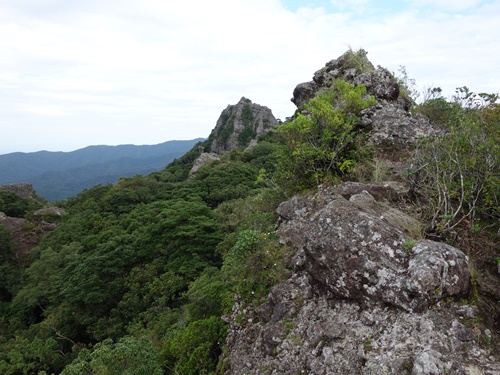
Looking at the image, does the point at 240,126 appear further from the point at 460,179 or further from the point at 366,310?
the point at 366,310

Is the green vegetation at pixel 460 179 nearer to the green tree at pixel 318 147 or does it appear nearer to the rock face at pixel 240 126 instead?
the green tree at pixel 318 147

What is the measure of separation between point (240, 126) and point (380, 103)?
85012mm

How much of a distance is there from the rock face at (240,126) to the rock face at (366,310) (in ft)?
273

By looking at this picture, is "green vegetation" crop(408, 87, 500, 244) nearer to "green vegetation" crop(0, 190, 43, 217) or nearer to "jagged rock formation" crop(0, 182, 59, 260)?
"jagged rock formation" crop(0, 182, 59, 260)

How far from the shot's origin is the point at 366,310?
391 centimetres

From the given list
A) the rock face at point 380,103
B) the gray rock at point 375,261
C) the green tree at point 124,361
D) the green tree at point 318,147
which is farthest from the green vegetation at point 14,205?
the gray rock at point 375,261

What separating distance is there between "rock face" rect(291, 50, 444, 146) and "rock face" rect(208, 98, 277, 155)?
246 feet

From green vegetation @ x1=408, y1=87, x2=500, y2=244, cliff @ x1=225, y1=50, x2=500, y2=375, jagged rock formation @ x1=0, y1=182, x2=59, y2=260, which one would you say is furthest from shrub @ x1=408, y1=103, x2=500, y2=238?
jagged rock formation @ x1=0, y1=182, x2=59, y2=260

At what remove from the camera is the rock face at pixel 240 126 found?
89.1m

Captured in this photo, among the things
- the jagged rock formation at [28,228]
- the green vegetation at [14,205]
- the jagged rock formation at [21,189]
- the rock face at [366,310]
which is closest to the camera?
the rock face at [366,310]

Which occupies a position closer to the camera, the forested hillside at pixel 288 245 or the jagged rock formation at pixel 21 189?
the forested hillside at pixel 288 245

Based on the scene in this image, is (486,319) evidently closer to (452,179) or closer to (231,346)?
(452,179)

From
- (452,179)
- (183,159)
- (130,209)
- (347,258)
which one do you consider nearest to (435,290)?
(347,258)

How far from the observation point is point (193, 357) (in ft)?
19.7
